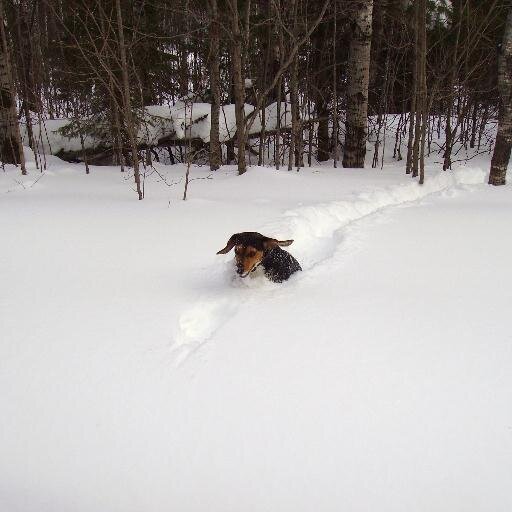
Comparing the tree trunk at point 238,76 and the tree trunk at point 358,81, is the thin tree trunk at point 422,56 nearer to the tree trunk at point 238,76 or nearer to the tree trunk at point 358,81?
the tree trunk at point 358,81

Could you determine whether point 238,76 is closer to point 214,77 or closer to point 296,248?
point 214,77

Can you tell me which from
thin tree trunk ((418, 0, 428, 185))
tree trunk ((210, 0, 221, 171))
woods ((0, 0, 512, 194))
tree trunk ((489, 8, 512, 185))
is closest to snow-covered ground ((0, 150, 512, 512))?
woods ((0, 0, 512, 194))

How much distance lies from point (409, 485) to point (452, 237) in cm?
356

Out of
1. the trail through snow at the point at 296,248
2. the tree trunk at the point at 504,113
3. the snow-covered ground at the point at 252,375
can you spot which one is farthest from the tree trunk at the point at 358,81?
the snow-covered ground at the point at 252,375

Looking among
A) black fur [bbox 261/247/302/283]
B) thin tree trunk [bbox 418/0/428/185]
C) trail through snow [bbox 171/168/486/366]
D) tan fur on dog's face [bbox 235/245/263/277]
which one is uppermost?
thin tree trunk [bbox 418/0/428/185]

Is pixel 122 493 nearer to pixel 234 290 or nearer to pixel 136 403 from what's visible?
pixel 136 403

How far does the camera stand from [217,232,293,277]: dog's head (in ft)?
9.87

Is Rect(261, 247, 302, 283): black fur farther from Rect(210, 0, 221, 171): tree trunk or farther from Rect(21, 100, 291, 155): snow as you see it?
Rect(21, 100, 291, 155): snow

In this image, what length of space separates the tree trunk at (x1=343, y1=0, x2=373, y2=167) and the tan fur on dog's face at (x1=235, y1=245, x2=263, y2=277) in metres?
6.97

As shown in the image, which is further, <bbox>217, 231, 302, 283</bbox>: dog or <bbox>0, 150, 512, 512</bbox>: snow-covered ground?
<bbox>217, 231, 302, 283</bbox>: dog

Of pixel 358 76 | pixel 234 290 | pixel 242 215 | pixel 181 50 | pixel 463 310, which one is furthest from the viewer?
pixel 181 50

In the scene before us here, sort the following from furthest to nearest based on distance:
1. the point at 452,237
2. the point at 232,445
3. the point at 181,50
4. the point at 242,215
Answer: the point at 181,50 < the point at 242,215 < the point at 452,237 < the point at 232,445

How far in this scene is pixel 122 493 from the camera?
152 cm

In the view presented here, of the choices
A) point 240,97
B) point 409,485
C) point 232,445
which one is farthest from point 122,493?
point 240,97
